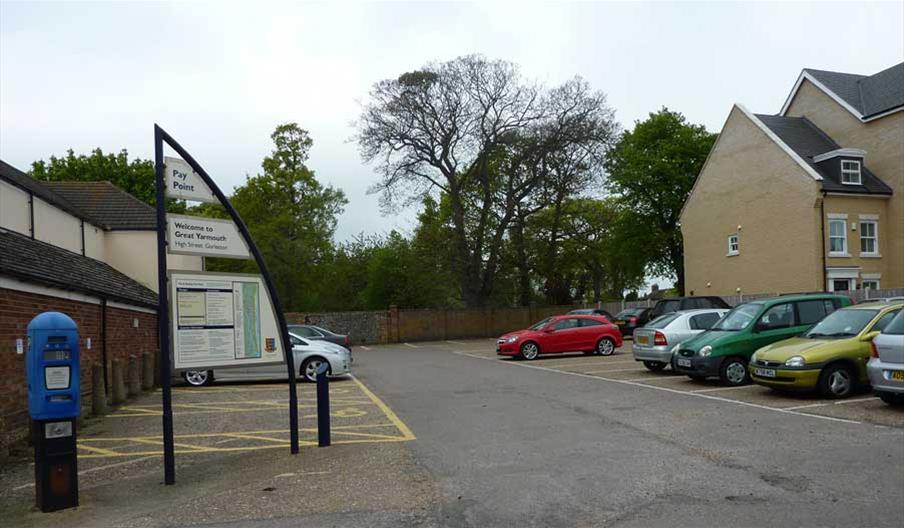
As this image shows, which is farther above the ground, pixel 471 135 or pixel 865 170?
pixel 471 135

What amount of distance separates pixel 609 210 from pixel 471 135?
537 inches

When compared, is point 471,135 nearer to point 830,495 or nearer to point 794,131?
point 794,131

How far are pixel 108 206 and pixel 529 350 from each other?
14.7m

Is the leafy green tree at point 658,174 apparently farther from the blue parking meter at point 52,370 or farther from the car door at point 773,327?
the blue parking meter at point 52,370

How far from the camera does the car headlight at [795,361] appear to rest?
11.7 meters

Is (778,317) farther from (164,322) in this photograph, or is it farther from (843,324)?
(164,322)

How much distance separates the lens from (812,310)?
14664 millimetres

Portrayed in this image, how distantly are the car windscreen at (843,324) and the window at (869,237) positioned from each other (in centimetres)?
2187

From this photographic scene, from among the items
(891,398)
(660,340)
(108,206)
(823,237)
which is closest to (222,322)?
(891,398)

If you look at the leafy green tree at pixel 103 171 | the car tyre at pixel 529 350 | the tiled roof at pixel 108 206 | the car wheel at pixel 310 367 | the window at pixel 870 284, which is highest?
the leafy green tree at pixel 103 171

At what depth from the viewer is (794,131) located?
34.9 metres

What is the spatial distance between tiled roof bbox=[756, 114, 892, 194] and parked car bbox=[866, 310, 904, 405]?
22.6 meters

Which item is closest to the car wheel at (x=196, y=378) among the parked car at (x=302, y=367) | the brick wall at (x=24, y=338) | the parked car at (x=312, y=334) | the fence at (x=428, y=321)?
the parked car at (x=302, y=367)

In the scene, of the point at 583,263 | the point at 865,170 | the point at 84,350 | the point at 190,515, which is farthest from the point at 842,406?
the point at 583,263
